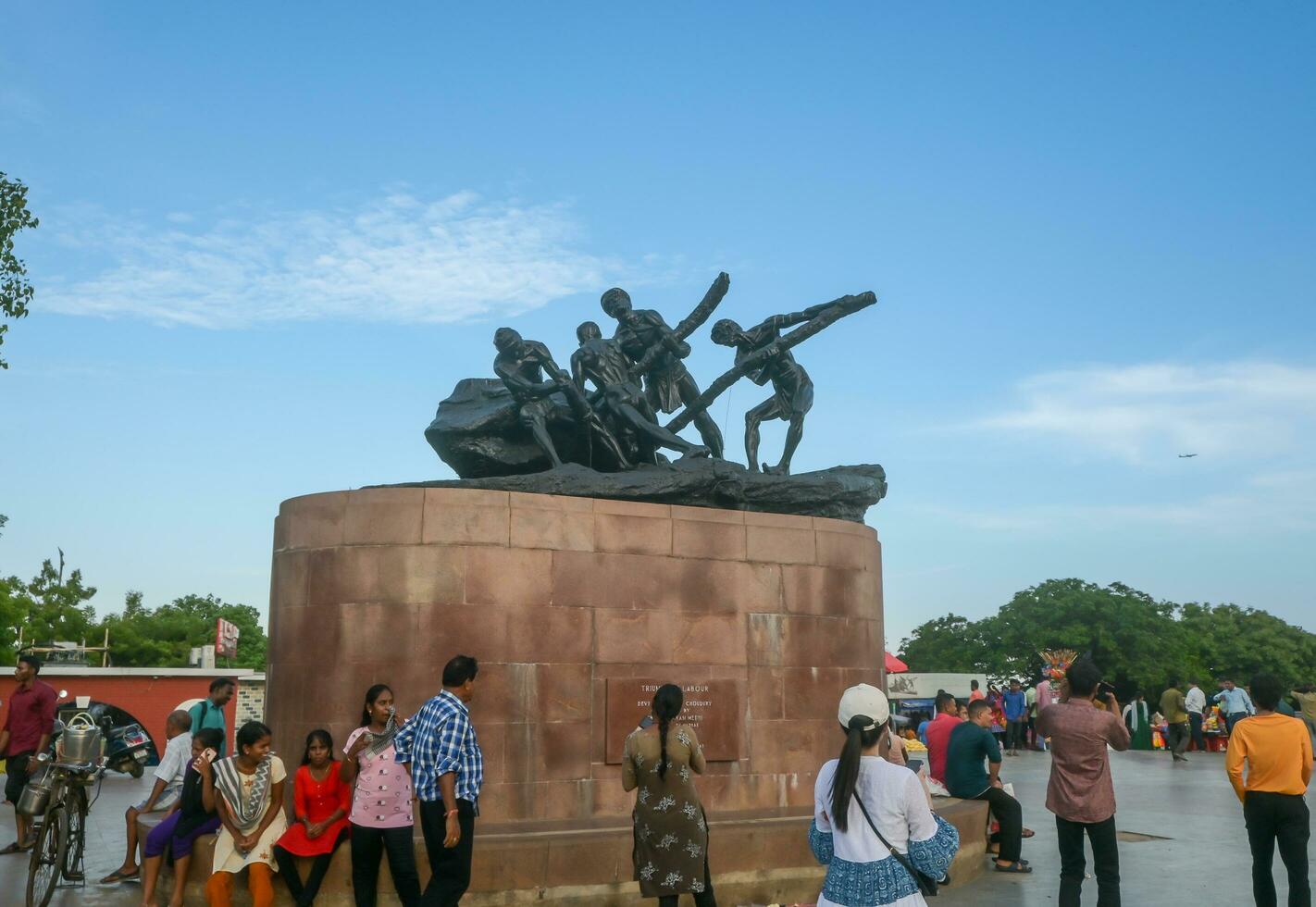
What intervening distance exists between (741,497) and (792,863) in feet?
11.7

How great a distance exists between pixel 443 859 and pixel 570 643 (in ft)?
10.9

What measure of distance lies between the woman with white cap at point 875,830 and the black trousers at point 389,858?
3337mm

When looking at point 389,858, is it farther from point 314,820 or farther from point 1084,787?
point 1084,787

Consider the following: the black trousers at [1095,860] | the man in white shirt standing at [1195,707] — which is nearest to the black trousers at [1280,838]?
the black trousers at [1095,860]

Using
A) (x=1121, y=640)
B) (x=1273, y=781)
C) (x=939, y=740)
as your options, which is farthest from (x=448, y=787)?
(x=1121, y=640)

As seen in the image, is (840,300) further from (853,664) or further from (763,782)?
(763,782)

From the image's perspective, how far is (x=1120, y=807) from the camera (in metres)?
13.9

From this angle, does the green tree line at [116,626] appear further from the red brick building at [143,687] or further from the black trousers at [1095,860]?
the black trousers at [1095,860]

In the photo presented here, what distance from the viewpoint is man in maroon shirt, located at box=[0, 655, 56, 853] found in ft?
33.1

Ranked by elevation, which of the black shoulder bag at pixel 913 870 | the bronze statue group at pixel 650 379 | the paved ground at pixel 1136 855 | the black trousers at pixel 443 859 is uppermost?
the bronze statue group at pixel 650 379

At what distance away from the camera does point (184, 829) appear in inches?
303

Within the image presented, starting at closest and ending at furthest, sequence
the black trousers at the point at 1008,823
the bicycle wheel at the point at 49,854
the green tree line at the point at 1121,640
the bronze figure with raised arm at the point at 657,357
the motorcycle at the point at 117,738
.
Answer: the bicycle wheel at the point at 49,854
the black trousers at the point at 1008,823
the motorcycle at the point at 117,738
the bronze figure with raised arm at the point at 657,357
the green tree line at the point at 1121,640

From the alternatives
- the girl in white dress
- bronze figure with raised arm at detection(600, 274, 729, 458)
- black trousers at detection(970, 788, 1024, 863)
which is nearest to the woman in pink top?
the girl in white dress

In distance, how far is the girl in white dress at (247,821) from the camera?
24.1 ft
